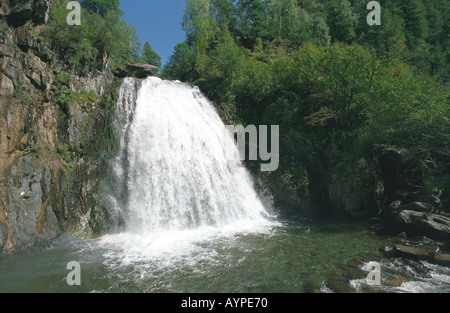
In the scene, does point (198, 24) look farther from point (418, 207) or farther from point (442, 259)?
point (442, 259)

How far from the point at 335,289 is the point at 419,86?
11303 mm

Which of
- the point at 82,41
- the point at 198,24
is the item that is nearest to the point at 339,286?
the point at 82,41

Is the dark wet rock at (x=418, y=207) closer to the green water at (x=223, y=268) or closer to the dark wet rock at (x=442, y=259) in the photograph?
the green water at (x=223, y=268)

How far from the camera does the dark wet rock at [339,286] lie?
6387 millimetres

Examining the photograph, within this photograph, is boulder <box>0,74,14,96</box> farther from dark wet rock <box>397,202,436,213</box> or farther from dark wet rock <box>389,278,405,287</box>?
dark wet rock <box>397,202,436,213</box>

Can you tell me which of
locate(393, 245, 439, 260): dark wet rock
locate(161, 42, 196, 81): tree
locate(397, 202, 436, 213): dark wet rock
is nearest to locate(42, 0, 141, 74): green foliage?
locate(161, 42, 196, 81): tree

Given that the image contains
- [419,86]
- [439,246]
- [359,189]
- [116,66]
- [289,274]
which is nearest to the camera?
[289,274]

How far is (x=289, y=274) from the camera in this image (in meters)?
7.29

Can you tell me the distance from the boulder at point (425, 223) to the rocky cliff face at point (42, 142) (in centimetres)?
1185

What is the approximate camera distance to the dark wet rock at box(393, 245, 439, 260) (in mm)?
8398

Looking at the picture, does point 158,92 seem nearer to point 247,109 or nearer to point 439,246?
point 247,109

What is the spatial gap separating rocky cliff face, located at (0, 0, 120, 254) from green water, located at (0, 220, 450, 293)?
3.29 feet

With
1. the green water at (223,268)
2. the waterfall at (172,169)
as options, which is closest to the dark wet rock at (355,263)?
the green water at (223,268)
